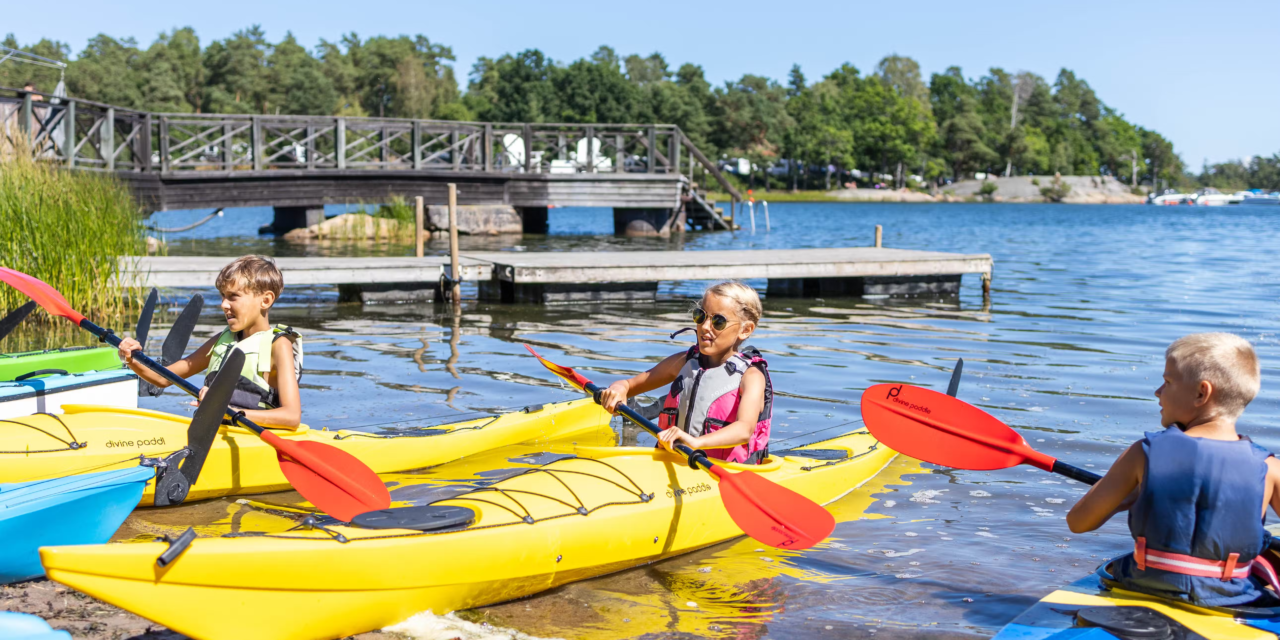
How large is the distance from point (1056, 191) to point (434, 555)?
94854 mm

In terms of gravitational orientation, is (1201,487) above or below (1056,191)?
below

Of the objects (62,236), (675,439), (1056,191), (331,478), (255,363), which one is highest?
(1056,191)

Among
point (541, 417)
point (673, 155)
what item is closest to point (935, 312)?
point (541, 417)

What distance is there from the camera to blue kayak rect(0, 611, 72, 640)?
8.39 feet

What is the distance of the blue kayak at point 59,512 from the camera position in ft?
10.9

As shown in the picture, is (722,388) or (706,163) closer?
(722,388)

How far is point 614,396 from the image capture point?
4414 millimetres

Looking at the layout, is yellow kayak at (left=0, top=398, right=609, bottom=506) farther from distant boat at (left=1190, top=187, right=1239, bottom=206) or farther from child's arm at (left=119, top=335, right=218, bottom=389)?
distant boat at (left=1190, top=187, right=1239, bottom=206)

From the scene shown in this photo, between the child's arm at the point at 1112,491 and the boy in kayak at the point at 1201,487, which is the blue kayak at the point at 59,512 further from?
the boy in kayak at the point at 1201,487

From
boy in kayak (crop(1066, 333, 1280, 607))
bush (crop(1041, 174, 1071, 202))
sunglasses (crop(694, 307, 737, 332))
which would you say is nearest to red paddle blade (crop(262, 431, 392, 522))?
sunglasses (crop(694, 307, 737, 332))

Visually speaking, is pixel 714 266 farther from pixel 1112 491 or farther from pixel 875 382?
pixel 1112 491

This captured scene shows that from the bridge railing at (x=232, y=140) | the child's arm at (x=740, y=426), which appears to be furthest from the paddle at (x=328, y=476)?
the bridge railing at (x=232, y=140)

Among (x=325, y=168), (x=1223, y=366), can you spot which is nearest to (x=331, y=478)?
(x=1223, y=366)

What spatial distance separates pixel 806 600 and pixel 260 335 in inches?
102
